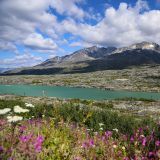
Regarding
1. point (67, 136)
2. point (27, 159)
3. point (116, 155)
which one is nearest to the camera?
point (27, 159)

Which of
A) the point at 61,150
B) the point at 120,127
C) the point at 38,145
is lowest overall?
the point at 120,127

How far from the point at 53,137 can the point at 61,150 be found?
130cm

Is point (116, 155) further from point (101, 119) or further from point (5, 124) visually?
point (101, 119)

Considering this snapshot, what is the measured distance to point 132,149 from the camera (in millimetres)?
7973

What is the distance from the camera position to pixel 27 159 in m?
5.79

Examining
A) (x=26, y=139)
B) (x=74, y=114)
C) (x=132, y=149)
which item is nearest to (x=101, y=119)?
(x=74, y=114)

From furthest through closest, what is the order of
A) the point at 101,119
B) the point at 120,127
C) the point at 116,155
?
the point at 101,119 → the point at 120,127 → the point at 116,155

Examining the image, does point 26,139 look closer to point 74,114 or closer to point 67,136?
point 67,136

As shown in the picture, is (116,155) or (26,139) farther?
(116,155)

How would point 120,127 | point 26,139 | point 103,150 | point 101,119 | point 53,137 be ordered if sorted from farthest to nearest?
point 101,119 < point 120,127 < point 53,137 < point 103,150 < point 26,139

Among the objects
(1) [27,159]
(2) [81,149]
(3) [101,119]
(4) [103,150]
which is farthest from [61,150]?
(3) [101,119]

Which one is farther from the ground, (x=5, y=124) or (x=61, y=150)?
(x=5, y=124)

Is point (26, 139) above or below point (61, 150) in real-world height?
above

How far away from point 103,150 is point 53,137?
1.57 meters
